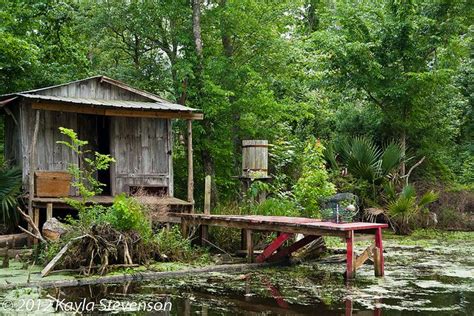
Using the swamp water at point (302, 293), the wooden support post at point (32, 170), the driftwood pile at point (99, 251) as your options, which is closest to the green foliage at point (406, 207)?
the swamp water at point (302, 293)

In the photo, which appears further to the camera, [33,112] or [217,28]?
[217,28]

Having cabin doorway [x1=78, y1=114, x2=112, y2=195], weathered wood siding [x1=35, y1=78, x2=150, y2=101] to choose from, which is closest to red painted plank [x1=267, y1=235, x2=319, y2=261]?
cabin doorway [x1=78, y1=114, x2=112, y2=195]

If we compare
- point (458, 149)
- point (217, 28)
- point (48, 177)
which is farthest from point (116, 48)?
point (458, 149)

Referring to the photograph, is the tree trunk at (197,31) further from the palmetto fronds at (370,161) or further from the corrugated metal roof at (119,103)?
the palmetto fronds at (370,161)

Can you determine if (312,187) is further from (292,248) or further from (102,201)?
(102,201)

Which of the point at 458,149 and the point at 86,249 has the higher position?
the point at 458,149

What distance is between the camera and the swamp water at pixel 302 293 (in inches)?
347

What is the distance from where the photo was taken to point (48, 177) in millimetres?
14180

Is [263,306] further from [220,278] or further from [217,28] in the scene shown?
[217,28]

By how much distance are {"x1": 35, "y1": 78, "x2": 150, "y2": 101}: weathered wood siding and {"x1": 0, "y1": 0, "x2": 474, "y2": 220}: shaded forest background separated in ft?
5.11

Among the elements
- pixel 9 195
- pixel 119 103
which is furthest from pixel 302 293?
pixel 9 195

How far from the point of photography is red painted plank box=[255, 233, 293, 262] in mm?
12963

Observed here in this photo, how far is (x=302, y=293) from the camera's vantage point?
397 inches

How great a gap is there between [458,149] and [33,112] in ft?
54.4
